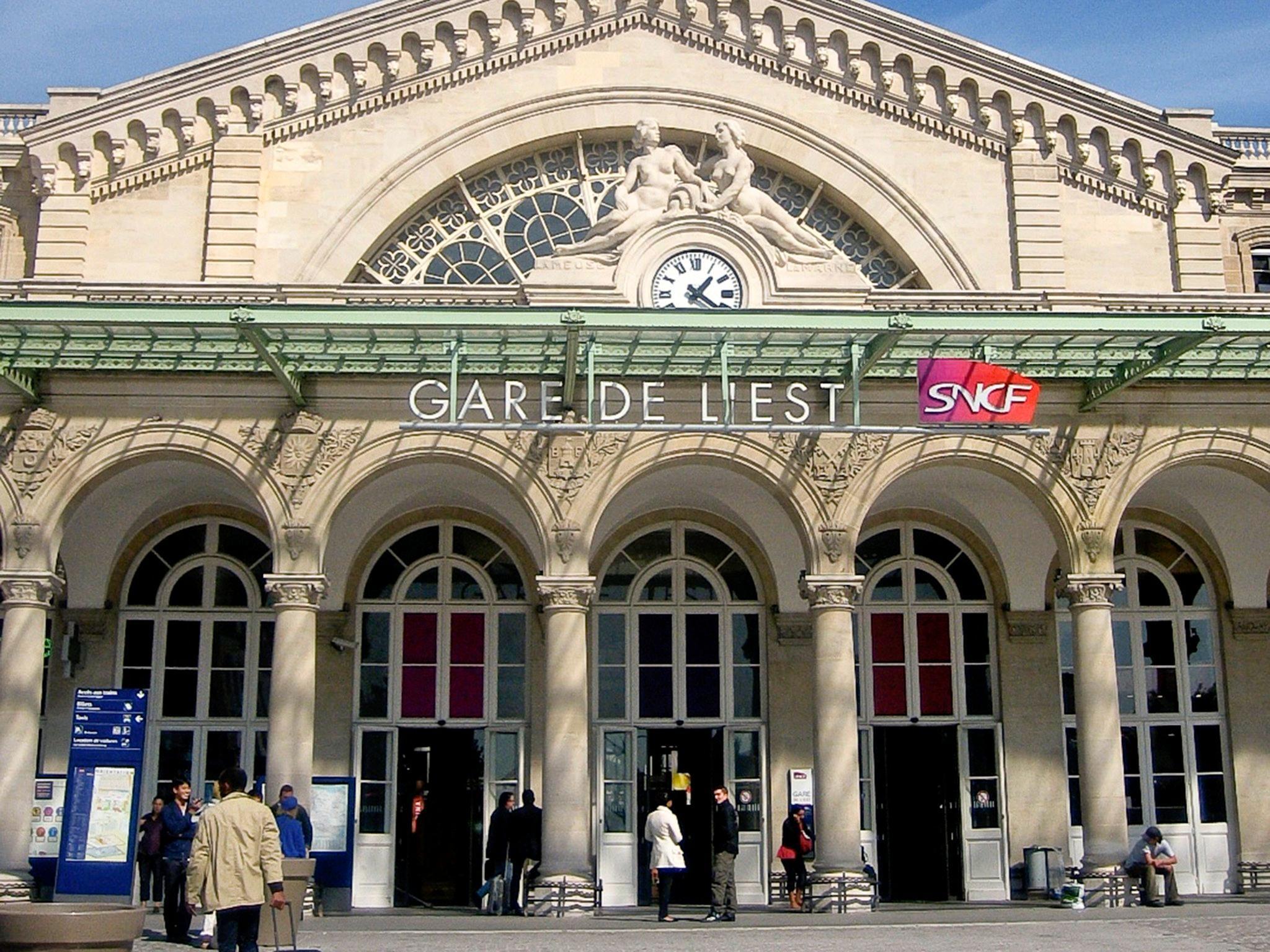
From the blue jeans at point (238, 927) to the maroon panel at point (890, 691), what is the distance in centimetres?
1649

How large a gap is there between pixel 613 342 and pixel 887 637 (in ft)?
28.4

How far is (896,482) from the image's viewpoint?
26.2 metres

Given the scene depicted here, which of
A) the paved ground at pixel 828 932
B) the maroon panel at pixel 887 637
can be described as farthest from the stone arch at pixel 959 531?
the paved ground at pixel 828 932

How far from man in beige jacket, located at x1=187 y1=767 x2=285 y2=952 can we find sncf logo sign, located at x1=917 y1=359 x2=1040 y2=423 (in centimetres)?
1254

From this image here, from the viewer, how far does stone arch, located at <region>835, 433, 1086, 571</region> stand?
23.8 m

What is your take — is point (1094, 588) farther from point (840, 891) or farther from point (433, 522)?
point (433, 522)

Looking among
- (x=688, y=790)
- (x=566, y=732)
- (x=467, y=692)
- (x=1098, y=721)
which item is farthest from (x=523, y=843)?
(x=1098, y=721)

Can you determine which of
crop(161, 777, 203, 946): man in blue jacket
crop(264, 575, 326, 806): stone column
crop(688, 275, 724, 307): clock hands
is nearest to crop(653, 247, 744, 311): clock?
crop(688, 275, 724, 307): clock hands

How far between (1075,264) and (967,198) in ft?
7.28

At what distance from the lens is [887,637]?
27906mm

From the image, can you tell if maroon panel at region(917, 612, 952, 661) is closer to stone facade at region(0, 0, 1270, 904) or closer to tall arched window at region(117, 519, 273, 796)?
stone facade at region(0, 0, 1270, 904)

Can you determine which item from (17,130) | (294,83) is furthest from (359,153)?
(17,130)

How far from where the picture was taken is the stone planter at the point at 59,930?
36.6ft

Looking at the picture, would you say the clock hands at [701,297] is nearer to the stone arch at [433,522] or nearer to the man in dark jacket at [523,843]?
the stone arch at [433,522]
